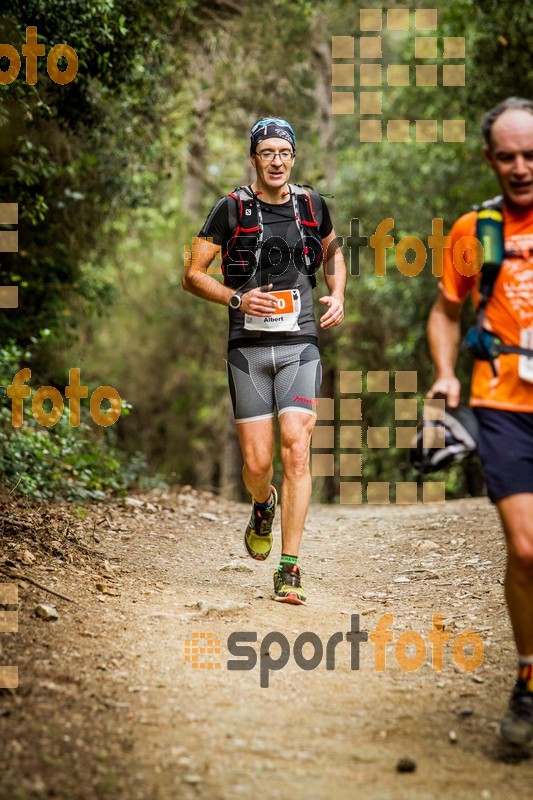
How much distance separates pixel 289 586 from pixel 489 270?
8.36 feet

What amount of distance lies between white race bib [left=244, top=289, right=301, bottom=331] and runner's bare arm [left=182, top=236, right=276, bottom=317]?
0.43 ft

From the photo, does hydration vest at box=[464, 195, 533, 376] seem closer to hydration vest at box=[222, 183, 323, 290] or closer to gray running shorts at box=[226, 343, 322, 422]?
gray running shorts at box=[226, 343, 322, 422]

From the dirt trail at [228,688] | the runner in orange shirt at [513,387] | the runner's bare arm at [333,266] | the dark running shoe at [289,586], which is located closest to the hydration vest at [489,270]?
the runner in orange shirt at [513,387]

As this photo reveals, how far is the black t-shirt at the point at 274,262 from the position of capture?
5582mm

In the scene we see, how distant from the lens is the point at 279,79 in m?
18.2

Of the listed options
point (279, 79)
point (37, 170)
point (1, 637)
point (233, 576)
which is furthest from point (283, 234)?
point (279, 79)

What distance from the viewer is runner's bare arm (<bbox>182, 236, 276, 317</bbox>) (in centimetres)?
530

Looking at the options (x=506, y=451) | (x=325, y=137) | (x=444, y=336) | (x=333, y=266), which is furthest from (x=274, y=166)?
(x=325, y=137)

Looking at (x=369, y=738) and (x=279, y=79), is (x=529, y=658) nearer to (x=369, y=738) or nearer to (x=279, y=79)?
(x=369, y=738)

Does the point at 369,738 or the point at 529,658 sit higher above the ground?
the point at 529,658

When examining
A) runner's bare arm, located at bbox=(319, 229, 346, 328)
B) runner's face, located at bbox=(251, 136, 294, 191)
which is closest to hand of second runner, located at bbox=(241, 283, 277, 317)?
runner's bare arm, located at bbox=(319, 229, 346, 328)

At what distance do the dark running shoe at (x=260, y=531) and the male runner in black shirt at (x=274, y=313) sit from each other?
0.31 meters

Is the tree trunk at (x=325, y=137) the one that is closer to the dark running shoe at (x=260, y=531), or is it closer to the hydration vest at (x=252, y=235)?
the dark running shoe at (x=260, y=531)

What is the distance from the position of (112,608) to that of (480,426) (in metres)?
2.43
